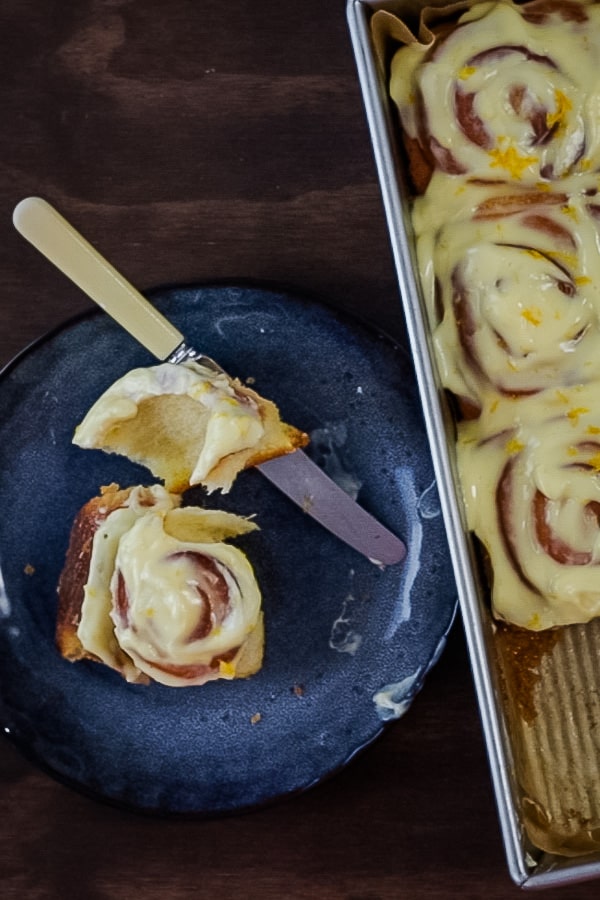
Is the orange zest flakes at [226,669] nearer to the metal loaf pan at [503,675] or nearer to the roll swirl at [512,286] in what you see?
the metal loaf pan at [503,675]

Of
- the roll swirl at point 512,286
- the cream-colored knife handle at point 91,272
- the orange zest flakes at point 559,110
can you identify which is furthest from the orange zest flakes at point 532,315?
the cream-colored knife handle at point 91,272

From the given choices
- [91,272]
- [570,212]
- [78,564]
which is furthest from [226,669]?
[570,212]

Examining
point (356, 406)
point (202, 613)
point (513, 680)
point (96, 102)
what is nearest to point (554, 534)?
point (513, 680)

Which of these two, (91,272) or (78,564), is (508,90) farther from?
(78,564)

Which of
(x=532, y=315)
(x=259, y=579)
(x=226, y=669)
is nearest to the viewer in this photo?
(x=532, y=315)

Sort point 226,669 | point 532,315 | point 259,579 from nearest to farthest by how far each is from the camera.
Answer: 1. point 532,315
2. point 226,669
3. point 259,579

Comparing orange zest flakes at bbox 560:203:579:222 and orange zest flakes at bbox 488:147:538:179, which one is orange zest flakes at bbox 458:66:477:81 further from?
orange zest flakes at bbox 560:203:579:222

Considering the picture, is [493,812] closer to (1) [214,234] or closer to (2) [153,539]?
(2) [153,539]
